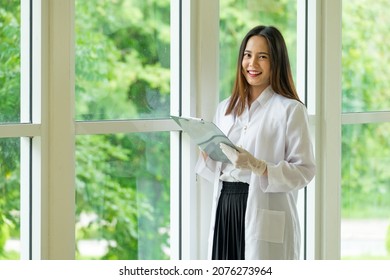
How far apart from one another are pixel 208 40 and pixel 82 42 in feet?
1.89

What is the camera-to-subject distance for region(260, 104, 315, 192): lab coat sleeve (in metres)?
3.19

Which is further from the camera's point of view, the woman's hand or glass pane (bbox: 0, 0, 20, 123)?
the woman's hand

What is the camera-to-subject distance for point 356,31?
4.05m

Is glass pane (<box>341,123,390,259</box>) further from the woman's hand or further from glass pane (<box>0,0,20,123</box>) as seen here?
glass pane (<box>0,0,20,123</box>)

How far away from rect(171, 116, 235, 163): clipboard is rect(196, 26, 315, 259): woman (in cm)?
5

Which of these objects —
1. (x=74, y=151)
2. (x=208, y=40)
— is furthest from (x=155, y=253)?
(x=208, y=40)

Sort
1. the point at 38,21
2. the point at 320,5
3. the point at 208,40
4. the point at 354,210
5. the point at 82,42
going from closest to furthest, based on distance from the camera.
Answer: the point at 38,21, the point at 82,42, the point at 208,40, the point at 320,5, the point at 354,210

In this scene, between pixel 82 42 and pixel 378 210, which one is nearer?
pixel 82 42

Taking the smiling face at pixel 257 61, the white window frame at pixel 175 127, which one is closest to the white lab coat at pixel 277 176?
the smiling face at pixel 257 61

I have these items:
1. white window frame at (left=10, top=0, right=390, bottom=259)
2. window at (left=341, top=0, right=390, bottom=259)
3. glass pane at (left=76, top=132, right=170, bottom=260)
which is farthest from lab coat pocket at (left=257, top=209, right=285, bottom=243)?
window at (left=341, top=0, right=390, bottom=259)

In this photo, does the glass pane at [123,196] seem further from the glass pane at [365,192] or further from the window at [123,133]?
the glass pane at [365,192]

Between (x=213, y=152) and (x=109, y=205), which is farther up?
(x=213, y=152)

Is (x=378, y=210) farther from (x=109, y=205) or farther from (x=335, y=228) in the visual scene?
(x=109, y=205)

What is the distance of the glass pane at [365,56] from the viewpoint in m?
4.04
